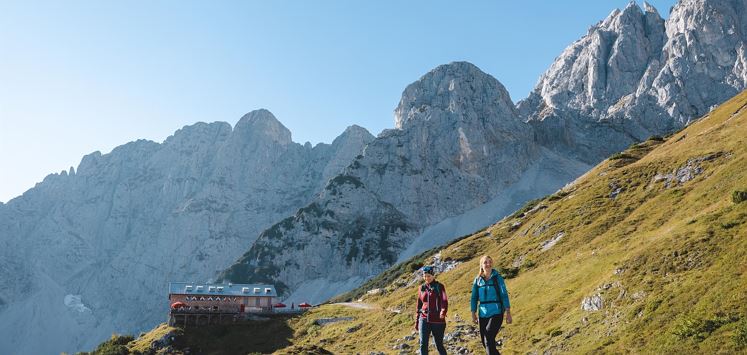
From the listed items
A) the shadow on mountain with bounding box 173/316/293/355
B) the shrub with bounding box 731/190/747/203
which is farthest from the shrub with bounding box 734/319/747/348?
the shadow on mountain with bounding box 173/316/293/355

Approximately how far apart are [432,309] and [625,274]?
71.3 ft

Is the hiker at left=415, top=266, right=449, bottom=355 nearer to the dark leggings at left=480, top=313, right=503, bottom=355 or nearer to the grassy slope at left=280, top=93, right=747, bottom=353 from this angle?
the dark leggings at left=480, top=313, right=503, bottom=355

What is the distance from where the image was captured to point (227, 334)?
85125 mm

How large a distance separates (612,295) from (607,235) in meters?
24.1

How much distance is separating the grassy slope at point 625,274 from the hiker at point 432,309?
35.1 ft

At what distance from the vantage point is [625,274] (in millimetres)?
36969


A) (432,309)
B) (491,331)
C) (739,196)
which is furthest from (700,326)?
(739,196)

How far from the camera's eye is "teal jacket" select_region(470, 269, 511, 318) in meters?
19.5

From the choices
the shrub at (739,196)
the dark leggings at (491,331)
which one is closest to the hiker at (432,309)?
the dark leggings at (491,331)

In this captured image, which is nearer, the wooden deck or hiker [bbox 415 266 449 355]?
hiker [bbox 415 266 449 355]

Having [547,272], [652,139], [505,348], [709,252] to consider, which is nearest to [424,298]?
[505,348]

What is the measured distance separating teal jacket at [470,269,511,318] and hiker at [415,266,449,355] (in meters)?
1.12

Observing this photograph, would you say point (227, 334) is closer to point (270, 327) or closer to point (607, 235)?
point (270, 327)

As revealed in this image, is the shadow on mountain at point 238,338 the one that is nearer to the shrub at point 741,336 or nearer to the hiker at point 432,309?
the hiker at point 432,309
